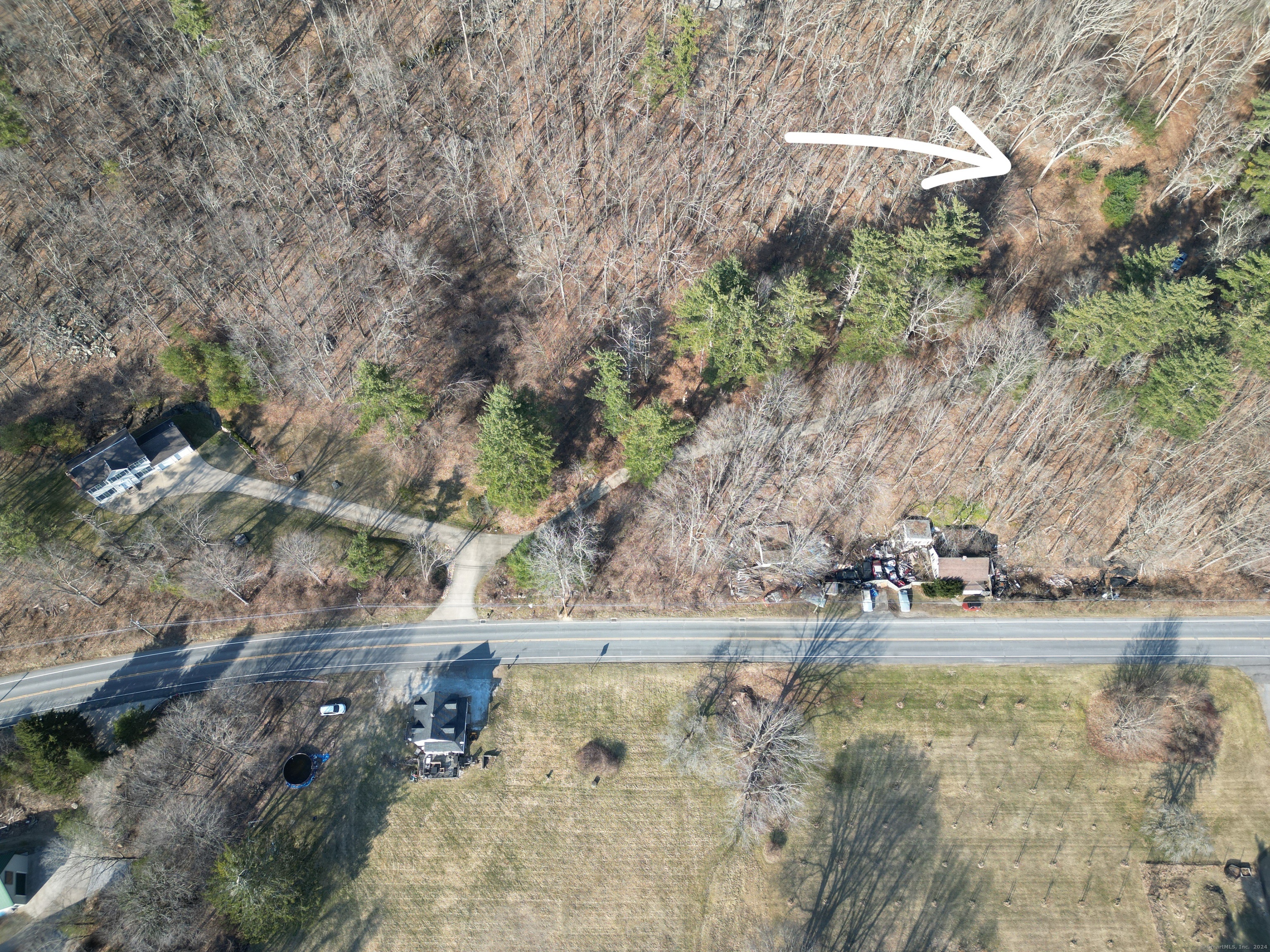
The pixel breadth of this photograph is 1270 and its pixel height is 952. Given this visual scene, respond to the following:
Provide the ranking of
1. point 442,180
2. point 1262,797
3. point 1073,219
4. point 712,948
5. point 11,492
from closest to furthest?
point 712,948
point 1262,797
point 11,492
point 1073,219
point 442,180

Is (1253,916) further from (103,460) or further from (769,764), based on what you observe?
(103,460)

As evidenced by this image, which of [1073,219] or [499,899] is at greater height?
[1073,219]

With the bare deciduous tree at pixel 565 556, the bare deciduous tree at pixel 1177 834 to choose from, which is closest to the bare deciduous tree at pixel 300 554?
the bare deciduous tree at pixel 565 556

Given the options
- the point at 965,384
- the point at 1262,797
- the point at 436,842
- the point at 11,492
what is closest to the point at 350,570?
the point at 436,842

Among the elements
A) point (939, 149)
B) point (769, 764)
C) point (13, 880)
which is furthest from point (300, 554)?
point (939, 149)

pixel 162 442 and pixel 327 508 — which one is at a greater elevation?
pixel 162 442

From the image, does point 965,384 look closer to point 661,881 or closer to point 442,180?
point 661,881
